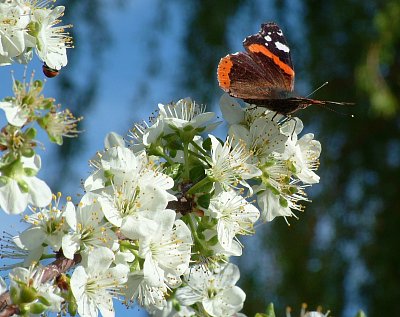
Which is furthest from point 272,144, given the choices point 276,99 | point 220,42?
point 220,42

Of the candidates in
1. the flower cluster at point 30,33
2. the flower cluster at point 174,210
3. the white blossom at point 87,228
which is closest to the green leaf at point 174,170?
the flower cluster at point 174,210

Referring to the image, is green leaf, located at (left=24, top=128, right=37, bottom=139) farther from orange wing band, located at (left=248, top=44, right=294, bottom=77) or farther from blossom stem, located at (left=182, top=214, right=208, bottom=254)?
orange wing band, located at (left=248, top=44, right=294, bottom=77)

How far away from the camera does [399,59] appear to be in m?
4.11

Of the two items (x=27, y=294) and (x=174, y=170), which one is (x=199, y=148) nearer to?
(x=174, y=170)

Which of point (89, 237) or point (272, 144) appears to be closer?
point (89, 237)

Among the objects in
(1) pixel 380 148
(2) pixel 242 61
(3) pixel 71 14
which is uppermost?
(3) pixel 71 14

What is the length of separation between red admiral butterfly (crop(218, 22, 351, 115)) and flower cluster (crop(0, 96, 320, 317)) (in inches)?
1.4

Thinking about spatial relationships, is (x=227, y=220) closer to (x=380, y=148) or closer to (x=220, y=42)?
(x=220, y=42)

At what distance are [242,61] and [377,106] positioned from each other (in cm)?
213

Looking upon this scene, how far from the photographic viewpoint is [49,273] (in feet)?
4.10

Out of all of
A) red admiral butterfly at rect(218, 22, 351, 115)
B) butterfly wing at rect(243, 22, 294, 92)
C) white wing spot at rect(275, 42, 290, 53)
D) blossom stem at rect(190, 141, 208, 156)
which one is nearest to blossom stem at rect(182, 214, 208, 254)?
blossom stem at rect(190, 141, 208, 156)

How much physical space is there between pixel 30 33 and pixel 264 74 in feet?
1.78

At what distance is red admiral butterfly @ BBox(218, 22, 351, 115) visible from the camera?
160 centimetres

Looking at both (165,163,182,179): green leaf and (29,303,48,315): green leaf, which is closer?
(29,303,48,315): green leaf
